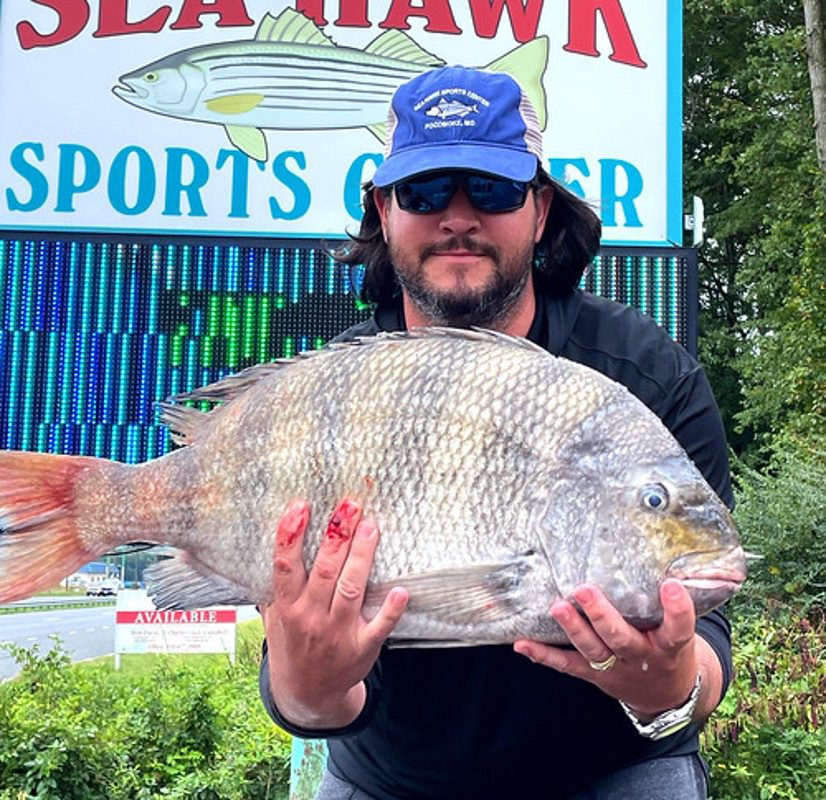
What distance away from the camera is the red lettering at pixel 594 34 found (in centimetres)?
477

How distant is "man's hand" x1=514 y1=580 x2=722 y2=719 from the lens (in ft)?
4.72

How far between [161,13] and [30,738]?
3.36 metres

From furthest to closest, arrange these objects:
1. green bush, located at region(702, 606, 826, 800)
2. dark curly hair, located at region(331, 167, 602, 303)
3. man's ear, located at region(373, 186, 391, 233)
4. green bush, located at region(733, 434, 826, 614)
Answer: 1. green bush, located at region(733, 434, 826, 614)
2. green bush, located at region(702, 606, 826, 800)
3. dark curly hair, located at region(331, 167, 602, 303)
4. man's ear, located at region(373, 186, 391, 233)

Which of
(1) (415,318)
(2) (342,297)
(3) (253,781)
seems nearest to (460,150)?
(1) (415,318)

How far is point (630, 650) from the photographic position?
1.50 metres

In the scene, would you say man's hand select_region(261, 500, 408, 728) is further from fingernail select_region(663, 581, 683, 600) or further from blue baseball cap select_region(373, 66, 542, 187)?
blue baseball cap select_region(373, 66, 542, 187)

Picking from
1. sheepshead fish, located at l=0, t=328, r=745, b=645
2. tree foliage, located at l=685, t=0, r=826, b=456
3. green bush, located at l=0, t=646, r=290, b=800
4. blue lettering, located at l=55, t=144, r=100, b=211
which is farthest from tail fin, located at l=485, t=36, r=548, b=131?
tree foliage, located at l=685, t=0, r=826, b=456

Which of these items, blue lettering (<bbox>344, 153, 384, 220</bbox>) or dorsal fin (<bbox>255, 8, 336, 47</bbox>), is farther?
dorsal fin (<bbox>255, 8, 336, 47</bbox>)

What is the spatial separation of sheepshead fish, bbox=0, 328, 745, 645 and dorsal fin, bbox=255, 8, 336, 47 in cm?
341

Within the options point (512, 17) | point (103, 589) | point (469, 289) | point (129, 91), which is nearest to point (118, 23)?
point (129, 91)

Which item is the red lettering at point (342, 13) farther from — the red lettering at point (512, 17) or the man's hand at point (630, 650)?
the man's hand at point (630, 650)

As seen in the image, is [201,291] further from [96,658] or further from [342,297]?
[96,658]

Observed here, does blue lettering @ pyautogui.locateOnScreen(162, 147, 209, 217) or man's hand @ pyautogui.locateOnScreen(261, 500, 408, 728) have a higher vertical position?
blue lettering @ pyautogui.locateOnScreen(162, 147, 209, 217)

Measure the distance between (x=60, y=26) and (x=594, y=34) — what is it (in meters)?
2.56
